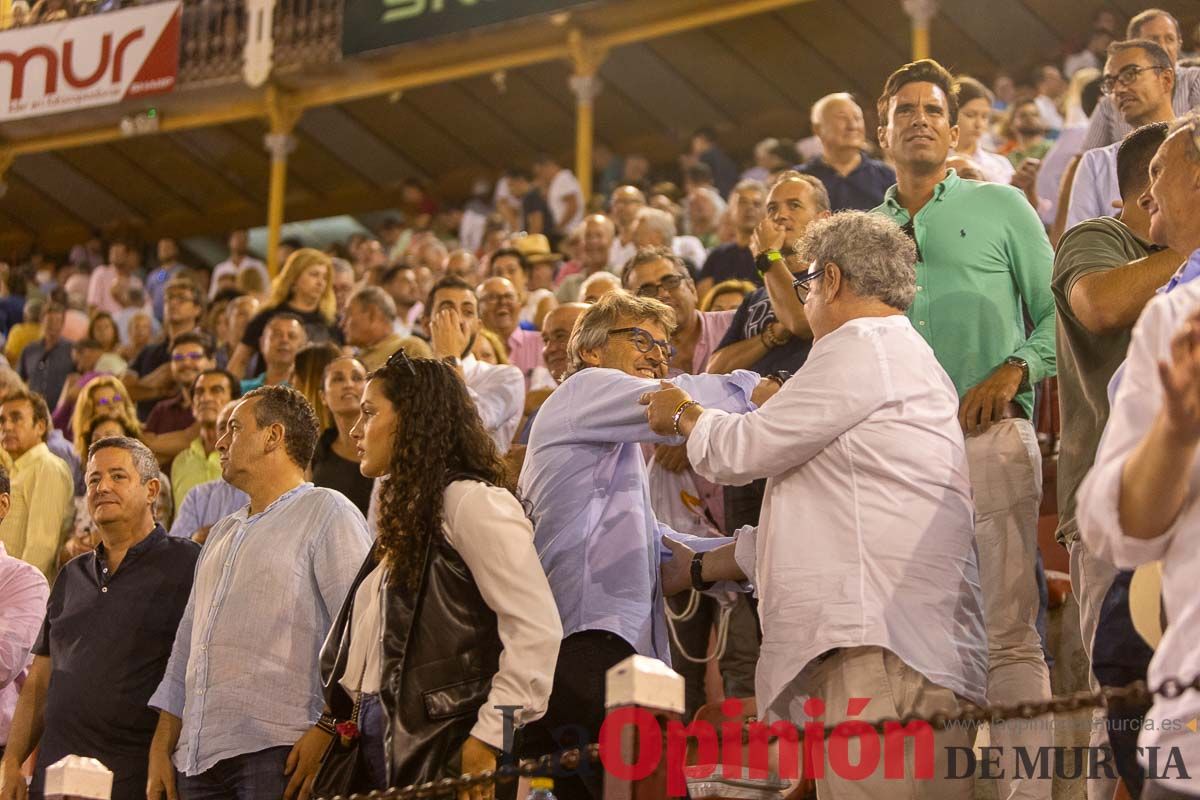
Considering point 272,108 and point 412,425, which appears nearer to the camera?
point 412,425

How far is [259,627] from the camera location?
4043 millimetres

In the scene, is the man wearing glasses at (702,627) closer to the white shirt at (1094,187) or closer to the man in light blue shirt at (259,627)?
the man in light blue shirt at (259,627)

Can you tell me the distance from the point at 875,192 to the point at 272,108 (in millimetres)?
10198

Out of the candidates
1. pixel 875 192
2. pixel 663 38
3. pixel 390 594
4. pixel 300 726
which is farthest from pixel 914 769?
pixel 663 38

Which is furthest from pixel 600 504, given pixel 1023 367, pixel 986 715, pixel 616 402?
pixel 986 715

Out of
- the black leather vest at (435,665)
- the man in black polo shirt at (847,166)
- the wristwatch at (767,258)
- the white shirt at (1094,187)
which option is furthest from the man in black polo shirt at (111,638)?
the white shirt at (1094,187)

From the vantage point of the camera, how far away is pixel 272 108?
608 inches

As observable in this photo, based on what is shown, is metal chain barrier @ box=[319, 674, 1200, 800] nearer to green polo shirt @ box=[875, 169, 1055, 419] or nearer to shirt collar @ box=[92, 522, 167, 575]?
green polo shirt @ box=[875, 169, 1055, 419]

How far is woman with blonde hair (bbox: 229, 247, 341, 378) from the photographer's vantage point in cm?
755

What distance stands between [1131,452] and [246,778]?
97.6 inches

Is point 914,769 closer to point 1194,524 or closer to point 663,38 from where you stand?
point 1194,524

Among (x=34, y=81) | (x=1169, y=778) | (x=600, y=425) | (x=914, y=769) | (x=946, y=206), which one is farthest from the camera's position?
(x=34, y=81)

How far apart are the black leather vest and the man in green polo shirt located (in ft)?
4.51

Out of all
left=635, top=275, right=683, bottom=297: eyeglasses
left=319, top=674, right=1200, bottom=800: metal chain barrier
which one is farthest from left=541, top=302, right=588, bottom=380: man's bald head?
left=319, top=674, right=1200, bottom=800: metal chain barrier
